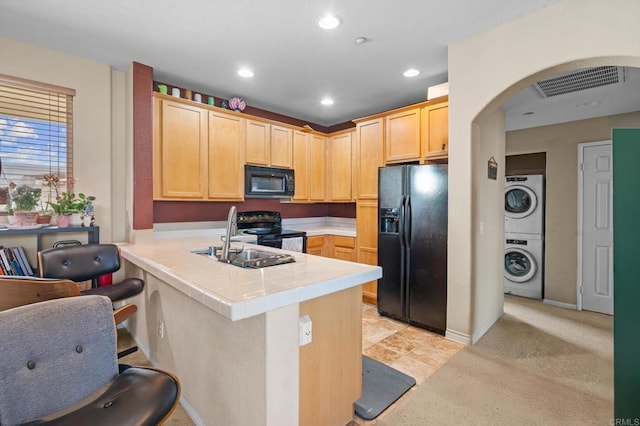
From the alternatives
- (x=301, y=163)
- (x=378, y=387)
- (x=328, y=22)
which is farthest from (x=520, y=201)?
(x=328, y=22)

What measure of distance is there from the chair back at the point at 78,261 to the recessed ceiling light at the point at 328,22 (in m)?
2.48

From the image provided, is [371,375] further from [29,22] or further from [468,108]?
[29,22]

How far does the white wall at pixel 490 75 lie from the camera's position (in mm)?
2002

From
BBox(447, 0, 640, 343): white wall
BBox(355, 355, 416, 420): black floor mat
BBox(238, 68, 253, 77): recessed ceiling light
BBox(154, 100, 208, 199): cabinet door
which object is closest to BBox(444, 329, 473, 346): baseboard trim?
BBox(447, 0, 640, 343): white wall

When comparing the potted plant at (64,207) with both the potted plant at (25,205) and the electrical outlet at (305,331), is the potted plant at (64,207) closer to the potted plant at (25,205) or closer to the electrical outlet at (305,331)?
the potted plant at (25,205)

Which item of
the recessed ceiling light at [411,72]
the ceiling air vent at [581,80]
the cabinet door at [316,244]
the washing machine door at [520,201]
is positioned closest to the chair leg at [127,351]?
the cabinet door at [316,244]

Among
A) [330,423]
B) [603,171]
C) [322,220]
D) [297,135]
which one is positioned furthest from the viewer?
[322,220]

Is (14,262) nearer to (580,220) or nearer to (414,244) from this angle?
(414,244)

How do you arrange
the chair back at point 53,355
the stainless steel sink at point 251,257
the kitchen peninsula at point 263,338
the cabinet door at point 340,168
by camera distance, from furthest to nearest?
the cabinet door at point 340,168
the stainless steel sink at point 251,257
the kitchen peninsula at point 263,338
the chair back at point 53,355

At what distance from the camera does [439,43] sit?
270 centimetres

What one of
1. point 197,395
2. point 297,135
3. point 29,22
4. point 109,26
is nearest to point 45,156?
point 29,22

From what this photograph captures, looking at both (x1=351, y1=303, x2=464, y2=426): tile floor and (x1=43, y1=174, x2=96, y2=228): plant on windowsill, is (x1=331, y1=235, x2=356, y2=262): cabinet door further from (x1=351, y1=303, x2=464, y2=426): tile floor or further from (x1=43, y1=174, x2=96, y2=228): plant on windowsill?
(x1=43, y1=174, x2=96, y2=228): plant on windowsill

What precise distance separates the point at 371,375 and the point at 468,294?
3.96 ft

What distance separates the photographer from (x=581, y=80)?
282cm
